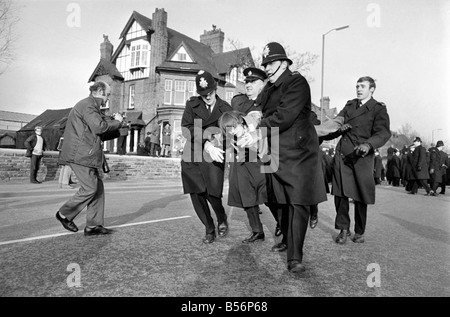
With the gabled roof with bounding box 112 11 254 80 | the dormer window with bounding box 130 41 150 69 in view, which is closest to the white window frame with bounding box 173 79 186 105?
the gabled roof with bounding box 112 11 254 80

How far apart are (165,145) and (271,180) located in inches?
994

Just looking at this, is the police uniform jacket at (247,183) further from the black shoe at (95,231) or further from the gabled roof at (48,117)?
the gabled roof at (48,117)

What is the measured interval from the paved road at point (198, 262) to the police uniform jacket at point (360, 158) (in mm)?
761

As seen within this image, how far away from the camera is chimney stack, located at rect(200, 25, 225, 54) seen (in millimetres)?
44972

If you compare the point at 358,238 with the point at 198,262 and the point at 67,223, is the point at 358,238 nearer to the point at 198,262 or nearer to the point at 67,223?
the point at 198,262

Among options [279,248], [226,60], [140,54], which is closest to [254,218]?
[279,248]

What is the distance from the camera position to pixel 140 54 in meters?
39.3

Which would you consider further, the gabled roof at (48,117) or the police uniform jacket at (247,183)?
the gabled roof at (48,117)

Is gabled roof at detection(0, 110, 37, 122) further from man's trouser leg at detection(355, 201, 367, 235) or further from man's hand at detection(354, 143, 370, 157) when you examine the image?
man's hand at detection(354, 143, 370, 157)

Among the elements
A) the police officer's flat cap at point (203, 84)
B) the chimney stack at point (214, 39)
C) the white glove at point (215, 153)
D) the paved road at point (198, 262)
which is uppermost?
the chimney stack at point (214, 39)

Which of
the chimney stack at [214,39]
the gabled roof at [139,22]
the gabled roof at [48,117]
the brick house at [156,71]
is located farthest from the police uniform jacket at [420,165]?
the gabled roof at [48,117]

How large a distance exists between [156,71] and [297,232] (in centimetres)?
3668

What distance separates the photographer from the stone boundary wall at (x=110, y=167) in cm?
1418

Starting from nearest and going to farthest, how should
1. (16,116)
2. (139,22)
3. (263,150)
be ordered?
(263,150), (139,22), (16,116)
